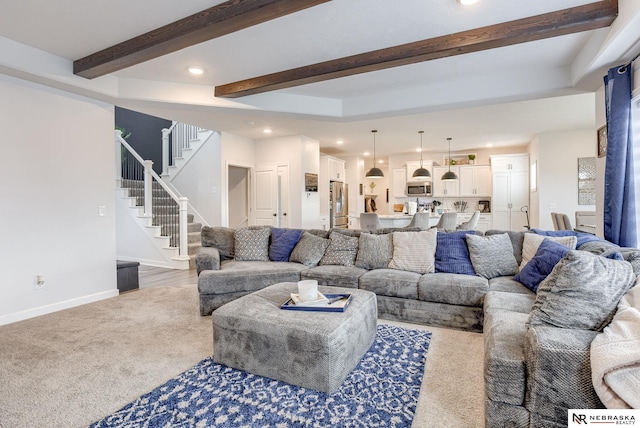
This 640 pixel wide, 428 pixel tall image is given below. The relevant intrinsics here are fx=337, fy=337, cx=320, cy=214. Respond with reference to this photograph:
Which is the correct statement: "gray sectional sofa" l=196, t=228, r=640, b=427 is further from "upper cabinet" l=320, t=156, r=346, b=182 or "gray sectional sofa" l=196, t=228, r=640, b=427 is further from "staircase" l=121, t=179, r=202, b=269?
"upper cabinet" l=320, t=156, r=346, b=182

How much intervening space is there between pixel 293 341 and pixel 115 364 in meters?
1.36

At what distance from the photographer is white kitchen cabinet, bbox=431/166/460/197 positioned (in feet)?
28.6

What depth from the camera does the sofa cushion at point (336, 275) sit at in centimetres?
337

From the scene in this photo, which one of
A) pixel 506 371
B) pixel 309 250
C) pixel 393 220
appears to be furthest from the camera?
pixel 393 220

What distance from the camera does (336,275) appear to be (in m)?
3.44

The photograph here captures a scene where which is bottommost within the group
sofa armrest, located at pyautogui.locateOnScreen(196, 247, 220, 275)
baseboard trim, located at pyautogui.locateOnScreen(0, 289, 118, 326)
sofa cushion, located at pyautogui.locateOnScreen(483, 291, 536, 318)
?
baseboard trim, located at pyautogui.locateOnScreen(0, 289, 118, 326)

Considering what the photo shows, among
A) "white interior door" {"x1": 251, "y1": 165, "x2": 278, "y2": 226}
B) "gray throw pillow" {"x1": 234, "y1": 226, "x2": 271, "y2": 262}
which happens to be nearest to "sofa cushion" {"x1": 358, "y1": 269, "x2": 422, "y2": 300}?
"gray throw pillow" {"x1": 234, "y1": 226, "x2": 271, "y2": 262}

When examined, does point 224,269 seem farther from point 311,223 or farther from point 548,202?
point 548,202

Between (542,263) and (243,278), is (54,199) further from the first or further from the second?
(542,263)

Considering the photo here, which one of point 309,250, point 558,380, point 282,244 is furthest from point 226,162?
point 558,380

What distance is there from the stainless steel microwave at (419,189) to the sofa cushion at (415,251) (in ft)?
17.9

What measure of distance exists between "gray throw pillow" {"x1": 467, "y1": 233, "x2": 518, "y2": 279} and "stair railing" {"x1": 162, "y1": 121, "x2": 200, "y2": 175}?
20.7ft

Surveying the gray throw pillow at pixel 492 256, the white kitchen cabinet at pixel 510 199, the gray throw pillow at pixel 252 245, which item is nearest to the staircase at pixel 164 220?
the gray throw pillow at pixel 252 245

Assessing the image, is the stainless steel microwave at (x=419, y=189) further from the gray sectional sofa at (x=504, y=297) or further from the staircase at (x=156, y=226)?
the staircase at (x=156, y=226)
